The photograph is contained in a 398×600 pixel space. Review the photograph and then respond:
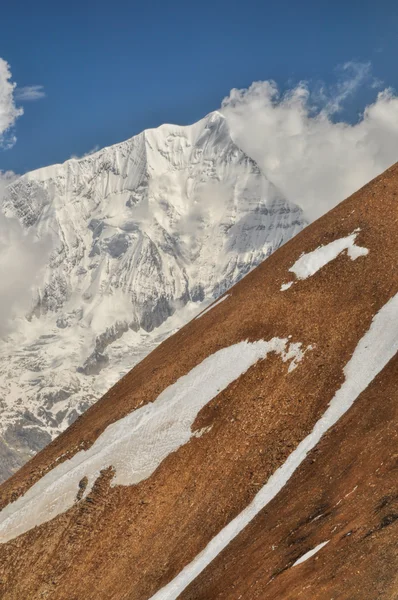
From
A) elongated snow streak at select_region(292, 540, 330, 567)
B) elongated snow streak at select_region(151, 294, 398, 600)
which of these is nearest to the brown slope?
elongated snow streak at select_region(151, 294, 398, 600)

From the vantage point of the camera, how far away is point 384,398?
47.9 metres

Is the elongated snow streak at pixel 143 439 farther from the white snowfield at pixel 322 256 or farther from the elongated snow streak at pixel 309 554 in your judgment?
the elongated snow streak at pixel 309 554

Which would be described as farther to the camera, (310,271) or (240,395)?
(310,271)

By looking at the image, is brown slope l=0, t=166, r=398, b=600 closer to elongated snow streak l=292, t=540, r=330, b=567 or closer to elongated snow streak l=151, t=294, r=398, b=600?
elongated snow streak l=151, t=294, r=398, b=600

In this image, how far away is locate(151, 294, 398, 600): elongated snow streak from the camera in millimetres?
45438

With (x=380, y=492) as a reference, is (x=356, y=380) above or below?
above

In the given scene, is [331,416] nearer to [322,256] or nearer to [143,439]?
[143,439]

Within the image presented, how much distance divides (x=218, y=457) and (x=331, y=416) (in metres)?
9.39

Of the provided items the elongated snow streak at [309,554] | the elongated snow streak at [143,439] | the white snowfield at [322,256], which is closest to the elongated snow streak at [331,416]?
the elongated snow streak at [143,439]

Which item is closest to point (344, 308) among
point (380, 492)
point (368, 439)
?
point (368, 439)

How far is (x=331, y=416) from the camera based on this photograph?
165 feet

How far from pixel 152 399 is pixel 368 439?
80.1ft

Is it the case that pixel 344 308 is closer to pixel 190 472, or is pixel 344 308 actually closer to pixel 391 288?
pixel 391 288

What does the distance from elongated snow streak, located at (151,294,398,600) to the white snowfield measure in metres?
9.86
